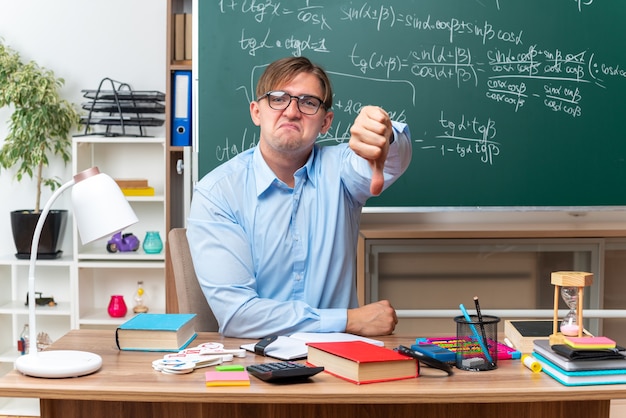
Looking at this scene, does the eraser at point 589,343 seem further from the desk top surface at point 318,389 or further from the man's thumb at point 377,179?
the man's thumb at point 377,179

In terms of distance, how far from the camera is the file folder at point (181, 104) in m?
3.54

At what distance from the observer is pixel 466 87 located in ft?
11.2

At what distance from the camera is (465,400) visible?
138cm

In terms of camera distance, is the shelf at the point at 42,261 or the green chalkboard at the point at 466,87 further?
the shelf at the point at 42,261

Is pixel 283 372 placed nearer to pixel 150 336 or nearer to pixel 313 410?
pixel 313 410

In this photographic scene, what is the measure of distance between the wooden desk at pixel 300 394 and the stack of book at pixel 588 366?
2 cm

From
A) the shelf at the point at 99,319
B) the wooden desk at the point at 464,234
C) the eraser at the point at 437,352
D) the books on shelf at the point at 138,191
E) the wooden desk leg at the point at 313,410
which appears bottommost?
the shelf at the point at 99,319

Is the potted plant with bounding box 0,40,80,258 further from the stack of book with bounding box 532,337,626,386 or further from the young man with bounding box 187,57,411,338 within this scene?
the stack of book with bounding box 532,337,626,386

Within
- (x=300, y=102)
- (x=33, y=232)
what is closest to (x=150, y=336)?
(x=300, y=102)

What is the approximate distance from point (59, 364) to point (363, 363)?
583 mm

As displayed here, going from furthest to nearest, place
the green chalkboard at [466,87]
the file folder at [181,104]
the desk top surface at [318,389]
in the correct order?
the file folder at [181,104] < the green chalkboard at [466,87] < the desk top surface at [318,389]

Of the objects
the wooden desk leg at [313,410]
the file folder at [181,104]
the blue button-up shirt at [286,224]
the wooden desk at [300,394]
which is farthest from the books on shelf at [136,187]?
the wooden desk leg at [313,410]

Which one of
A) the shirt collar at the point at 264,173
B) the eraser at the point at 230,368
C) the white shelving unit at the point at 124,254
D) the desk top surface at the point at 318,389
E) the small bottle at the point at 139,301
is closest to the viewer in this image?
the desk top surface at the point at 318,389

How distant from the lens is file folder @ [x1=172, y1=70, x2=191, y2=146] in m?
3.54
